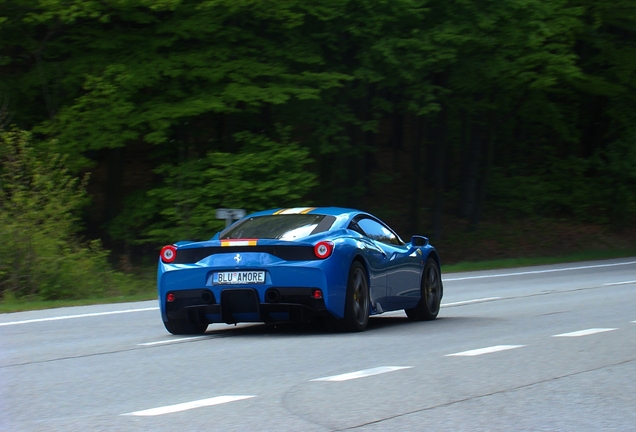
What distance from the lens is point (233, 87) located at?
2602 cm

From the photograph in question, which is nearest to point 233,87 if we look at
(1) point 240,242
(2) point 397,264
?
(2) point 397,264

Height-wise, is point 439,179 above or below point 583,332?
below

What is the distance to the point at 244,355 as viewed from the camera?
30.5 feet

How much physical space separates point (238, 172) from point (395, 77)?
20.5 ft

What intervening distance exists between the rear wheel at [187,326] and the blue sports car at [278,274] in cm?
1

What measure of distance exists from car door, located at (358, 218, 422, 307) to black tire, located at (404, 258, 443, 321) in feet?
0.52

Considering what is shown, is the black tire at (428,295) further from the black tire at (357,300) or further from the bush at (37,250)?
the bush at (37,250)

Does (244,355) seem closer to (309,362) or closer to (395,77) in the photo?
(309,362)

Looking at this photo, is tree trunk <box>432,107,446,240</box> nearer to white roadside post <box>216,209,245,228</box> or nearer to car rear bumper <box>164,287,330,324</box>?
white roadside post <box>216,209,245,228</box>

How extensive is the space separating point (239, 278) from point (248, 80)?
54.3 ft

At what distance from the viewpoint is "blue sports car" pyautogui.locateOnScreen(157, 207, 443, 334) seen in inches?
408

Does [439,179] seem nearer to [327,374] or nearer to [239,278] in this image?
[239,278]

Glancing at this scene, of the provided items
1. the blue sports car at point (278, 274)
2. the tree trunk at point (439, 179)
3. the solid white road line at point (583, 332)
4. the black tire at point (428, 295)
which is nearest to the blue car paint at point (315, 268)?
the blue sports car at point (278, 274)

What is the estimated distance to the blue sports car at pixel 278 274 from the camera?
10375mm
